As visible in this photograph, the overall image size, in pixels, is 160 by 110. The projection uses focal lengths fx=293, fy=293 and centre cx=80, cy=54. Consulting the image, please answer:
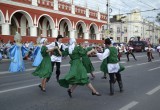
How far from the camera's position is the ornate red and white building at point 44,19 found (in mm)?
29812

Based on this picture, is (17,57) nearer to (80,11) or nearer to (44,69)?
(44,69)

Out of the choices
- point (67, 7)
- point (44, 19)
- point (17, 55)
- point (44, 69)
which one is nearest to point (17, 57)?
point (17, 55)

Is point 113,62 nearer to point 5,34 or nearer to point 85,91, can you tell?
point 85,91

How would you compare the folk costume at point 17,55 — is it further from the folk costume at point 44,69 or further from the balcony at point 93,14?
the balcony at point 93,14

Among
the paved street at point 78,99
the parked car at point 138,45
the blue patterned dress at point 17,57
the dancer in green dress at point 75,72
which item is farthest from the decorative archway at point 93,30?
the dancer in green dress at point 75,72

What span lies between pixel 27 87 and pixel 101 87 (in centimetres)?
249

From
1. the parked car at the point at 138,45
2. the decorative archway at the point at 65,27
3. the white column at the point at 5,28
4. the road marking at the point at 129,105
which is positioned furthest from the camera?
the parked car at the point at 138,45

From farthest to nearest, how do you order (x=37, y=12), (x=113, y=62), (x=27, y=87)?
1. (x=37, y=12)
2. (x=27, y=87)
3. (x=113, y=62)

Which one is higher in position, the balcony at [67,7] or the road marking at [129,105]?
the balcony at [67,7]

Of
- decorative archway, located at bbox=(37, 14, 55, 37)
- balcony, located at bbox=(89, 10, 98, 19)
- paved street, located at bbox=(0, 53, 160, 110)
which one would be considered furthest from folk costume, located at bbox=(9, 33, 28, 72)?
balcony, located at bbox=(89, 10, 98, 19)

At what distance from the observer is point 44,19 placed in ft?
124

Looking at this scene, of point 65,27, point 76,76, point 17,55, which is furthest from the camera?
point 65,27

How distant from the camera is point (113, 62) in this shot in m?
8.60

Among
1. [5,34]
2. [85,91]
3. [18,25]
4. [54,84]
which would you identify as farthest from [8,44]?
[85,91]
